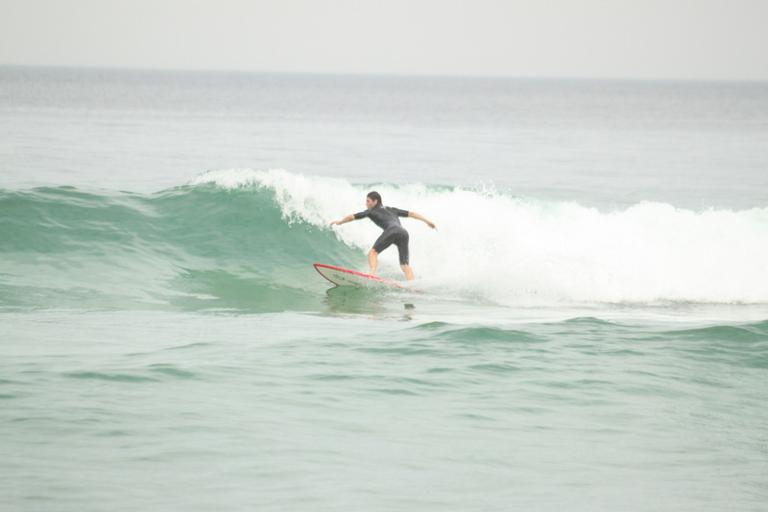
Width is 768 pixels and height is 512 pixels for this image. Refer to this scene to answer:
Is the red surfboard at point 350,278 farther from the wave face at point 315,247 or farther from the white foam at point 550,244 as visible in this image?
the white foam at point 550,244

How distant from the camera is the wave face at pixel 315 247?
14891mm

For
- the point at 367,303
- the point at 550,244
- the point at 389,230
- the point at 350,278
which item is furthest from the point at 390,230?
the point at 550,244

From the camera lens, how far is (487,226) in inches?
800

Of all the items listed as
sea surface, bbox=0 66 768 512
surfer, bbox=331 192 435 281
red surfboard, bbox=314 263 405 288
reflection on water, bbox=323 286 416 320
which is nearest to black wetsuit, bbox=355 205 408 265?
surfer, bbox=331 192 435 281

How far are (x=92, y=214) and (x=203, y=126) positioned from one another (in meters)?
41.7

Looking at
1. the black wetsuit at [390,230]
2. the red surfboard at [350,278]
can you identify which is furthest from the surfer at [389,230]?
the red surfboard at [350,278]

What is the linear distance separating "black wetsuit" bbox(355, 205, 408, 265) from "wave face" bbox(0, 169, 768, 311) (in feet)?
1.99

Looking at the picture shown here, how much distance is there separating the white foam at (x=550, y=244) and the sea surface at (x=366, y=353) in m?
0.06

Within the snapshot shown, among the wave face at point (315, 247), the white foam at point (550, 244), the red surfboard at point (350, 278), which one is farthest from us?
the white foam at point (550, 244)

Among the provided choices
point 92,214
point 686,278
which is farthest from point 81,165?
point 686,278

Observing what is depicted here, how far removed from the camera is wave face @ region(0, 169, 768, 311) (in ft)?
48.9

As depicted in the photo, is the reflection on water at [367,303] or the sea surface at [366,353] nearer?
the sea surface at [366,353]

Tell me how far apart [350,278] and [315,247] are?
3765 mm

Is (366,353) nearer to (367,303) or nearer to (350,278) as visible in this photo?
(367,303)
